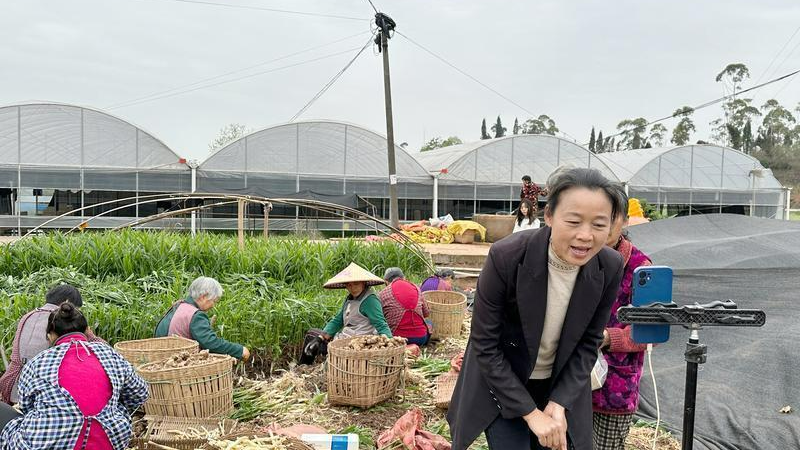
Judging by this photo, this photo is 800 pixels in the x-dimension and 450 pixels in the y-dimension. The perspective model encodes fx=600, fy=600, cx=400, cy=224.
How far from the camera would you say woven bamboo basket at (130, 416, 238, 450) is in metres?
3.17

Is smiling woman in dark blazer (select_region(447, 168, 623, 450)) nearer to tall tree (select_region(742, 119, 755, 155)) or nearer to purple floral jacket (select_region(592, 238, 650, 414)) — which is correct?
purple floral jacket (select_region(592, 238, 650, 414))

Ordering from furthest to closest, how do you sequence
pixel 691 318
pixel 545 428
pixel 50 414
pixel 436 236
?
pixel 436 236 → pixel 50 414 → pixel 691 318 → pixel 545 428

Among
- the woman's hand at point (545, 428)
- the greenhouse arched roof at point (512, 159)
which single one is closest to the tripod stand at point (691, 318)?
the woman's hand at point (545, 428)

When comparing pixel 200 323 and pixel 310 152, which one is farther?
pixel 310 152

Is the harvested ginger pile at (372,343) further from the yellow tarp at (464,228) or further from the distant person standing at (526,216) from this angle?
the yellow tarp at (464,228)

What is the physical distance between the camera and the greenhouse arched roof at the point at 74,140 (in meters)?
14.4

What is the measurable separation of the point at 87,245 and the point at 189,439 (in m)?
4.43

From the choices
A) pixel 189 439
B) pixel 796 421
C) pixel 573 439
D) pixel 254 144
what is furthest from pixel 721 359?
pixel 254 144

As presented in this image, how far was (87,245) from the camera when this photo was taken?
22.2 ft

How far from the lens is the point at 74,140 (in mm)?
14773

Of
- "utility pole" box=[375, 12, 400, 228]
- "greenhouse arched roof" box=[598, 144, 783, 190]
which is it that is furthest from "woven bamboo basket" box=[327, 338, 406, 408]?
"greenhouse arched roof" box=[598, 144, 783, 190]

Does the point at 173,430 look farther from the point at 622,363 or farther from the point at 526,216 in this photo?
the point at 526,216

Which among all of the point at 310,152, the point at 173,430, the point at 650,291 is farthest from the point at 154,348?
the point at 310,152

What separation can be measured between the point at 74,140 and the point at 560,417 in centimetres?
1573
